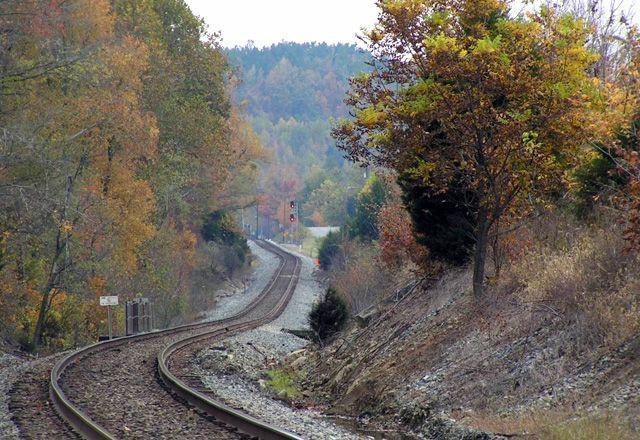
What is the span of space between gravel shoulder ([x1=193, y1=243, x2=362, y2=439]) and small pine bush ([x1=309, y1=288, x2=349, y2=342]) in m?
1.08

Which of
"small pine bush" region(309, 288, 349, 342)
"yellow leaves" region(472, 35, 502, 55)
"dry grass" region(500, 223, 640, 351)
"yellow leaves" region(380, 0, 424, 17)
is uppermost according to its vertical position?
"yellow leaves" region(380, 0, 424, 17)

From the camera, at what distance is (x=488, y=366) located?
46.2 feet

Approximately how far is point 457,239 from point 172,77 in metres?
31.3

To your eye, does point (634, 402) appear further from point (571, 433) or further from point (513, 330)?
point (513, 330)

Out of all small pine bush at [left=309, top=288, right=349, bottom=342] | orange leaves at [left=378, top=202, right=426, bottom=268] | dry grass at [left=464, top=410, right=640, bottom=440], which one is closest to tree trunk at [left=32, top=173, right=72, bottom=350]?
small pine bush at [left=309, top=288, right=349, bottom=342]

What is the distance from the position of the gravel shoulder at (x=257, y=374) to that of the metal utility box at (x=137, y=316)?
207 inches

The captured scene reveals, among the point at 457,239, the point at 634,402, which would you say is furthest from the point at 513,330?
the point at 457,239

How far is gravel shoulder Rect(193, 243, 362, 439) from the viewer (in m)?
13.4

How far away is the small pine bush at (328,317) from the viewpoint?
2989cm

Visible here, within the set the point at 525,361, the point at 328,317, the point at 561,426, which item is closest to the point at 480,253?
the point at 525,361

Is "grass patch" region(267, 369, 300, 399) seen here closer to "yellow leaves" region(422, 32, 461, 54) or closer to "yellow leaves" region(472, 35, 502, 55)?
"yellow leaves" region(422, 32, 461, 54)

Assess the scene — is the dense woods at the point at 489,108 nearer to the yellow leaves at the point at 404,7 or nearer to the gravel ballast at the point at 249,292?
the yellow leaves at the point at 404,7

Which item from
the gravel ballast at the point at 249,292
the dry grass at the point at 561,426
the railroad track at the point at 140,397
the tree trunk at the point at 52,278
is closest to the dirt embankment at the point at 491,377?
the dry grass at the point at 561,426

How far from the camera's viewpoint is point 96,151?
134 ft
